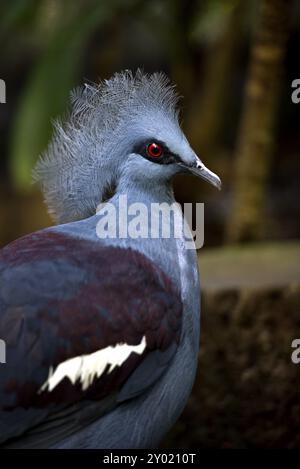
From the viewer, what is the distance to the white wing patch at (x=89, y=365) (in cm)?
264

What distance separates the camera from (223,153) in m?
8.13

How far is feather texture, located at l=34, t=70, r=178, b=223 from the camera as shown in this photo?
303cm

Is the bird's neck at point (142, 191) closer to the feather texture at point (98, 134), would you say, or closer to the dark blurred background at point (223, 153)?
the feather texture at point (98, 134)

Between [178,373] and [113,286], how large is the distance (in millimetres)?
385

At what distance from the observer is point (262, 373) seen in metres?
3.89

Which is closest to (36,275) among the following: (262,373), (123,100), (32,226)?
(123,100)

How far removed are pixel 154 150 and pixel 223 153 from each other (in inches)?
205

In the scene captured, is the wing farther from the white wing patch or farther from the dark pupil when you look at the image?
the dark pupil

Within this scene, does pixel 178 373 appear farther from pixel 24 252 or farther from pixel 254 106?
pixel 254 106

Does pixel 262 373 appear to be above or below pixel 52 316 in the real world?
below
